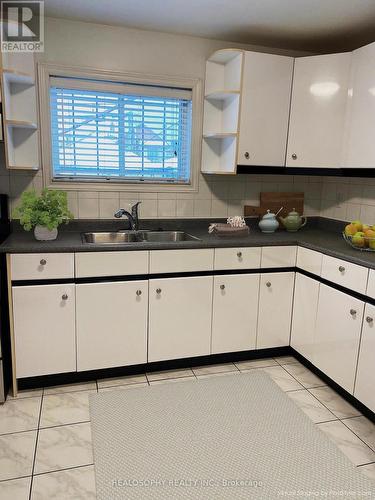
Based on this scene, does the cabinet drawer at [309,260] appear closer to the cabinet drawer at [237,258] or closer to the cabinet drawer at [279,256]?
the cabinet drawer at [279,256]

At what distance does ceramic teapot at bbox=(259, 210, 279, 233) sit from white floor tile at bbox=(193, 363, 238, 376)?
41.9 inches

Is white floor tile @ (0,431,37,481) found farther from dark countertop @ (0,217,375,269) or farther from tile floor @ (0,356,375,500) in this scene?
dark countertop @ (0,217,375,269)

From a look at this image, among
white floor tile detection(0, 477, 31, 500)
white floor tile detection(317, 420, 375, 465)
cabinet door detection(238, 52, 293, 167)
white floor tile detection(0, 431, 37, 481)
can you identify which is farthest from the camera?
cabinet door detection(238, 52, 293, 167)

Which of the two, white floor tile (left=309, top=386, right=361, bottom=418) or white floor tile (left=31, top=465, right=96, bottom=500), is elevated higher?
white floor tile (left=309, top=386, right=361, bottom=418)

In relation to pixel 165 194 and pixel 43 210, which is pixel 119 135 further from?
pixel 43 210

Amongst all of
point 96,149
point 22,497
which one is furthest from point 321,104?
point 22,497

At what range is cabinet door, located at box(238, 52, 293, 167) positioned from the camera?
2.75 m

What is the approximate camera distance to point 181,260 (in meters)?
2.54

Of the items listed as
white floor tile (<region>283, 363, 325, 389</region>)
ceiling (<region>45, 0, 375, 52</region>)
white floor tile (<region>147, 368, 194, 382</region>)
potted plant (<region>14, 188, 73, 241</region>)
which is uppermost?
ceiling (<region>45, 0, 375, 52</region>)

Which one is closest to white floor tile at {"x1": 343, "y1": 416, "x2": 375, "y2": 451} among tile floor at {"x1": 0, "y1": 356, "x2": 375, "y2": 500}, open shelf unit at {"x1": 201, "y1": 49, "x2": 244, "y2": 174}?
tile floor at {"x1": 0, "y1": 356, "x2": 375, "y2": 500}

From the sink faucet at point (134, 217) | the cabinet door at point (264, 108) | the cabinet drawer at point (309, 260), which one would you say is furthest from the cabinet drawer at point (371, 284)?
the sink faucet at point (134, 217)

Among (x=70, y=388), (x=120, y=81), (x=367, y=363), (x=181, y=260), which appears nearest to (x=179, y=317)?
(x=181, y=260)

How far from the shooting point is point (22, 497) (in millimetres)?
1637

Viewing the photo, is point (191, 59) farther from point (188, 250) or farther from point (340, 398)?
point (340, 398)
